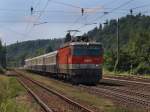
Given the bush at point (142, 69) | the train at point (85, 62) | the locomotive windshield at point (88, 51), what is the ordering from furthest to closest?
the bush at point (142, 69)
the locomotive windshield at point (88, 51)
the train at point (85, 62)

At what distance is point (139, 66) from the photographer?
2462 inches

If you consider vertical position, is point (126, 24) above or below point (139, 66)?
above

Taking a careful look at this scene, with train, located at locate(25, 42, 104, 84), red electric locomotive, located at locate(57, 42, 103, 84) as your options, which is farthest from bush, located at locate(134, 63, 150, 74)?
red electric locomotive, located at locate(57, 42, 103, 84)

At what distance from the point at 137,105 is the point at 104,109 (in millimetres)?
1939

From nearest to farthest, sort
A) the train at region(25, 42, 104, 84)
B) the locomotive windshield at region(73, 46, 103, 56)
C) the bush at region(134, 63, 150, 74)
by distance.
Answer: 1. the train at region(25, 42, 104, 84)
2. the locomotive windshield at region(73, 46, 103, 56)
3. the bush at region(134, 63, 150, 74)

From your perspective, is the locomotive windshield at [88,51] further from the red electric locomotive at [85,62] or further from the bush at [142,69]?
the bush at [142,69]

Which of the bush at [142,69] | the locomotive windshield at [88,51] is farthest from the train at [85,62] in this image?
the bush at [142,69]

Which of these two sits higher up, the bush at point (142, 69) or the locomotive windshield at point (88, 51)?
the locomotive windshield at point (88, 51)

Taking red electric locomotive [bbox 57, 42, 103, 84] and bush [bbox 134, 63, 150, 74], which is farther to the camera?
bush [bbox 134, 63, 150, 74]

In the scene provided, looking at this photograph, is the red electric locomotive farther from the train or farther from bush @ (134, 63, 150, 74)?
bush @ (134, 63, 150, 74)

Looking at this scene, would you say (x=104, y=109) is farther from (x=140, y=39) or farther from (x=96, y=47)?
(x=140, y=39)

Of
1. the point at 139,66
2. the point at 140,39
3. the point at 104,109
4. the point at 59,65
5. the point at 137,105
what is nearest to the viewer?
the point at 104,109

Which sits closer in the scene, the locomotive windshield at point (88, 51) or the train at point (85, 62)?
the train at point (85, 62)

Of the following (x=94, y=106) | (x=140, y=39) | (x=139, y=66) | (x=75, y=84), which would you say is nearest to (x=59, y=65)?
(x=75, y=84)
